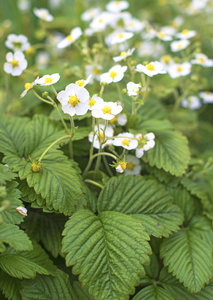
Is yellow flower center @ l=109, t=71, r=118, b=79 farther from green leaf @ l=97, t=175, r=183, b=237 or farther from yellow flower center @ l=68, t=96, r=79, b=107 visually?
green leaf @ l=97, t=175, r=183, b=237

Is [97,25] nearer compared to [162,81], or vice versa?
[97,25]

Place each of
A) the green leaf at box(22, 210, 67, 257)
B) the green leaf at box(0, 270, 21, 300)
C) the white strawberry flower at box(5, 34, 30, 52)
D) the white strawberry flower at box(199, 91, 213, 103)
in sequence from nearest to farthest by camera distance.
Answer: the green leaf at box(0, 270, 21, 300) < the green leaf at box(22, 210, 67, 257) < the white strawberry flower at box(5, 34, 30, 52) < the white strawberry flower at box(199, 91, 213, 103)

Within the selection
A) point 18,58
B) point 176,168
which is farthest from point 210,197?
point 18,58

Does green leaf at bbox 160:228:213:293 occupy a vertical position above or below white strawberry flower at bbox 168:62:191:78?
below

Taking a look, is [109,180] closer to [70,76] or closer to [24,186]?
Result: [24,186]

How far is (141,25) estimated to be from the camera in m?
1.73

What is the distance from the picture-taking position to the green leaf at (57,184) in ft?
3.09

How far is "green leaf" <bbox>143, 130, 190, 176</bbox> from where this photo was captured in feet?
3.85

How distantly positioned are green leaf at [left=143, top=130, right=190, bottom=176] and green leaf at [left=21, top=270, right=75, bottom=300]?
511mm

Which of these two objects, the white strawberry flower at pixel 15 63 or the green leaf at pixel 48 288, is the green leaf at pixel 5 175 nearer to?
the green leaf at pixel 48 288

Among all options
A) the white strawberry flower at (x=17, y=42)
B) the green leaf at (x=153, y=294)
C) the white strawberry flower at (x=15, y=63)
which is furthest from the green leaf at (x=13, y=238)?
the white strawberry flower at (x=17, y=42)

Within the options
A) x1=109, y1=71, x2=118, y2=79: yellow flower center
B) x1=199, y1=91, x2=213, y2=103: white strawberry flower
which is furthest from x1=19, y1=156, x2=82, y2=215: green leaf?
x1=199, y1=91, x2=213, y2=103: white strawberry flower

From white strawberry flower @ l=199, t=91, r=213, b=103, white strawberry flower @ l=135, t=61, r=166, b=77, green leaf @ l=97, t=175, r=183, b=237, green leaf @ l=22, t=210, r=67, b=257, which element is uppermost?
white strawberry flower @ l=135, t=61, r=166, b=77

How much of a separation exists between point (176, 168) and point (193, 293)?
0.43 meters
